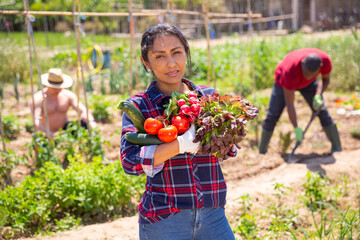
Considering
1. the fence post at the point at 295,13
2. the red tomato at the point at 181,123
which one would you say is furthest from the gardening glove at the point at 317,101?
the fence post at the point at 295,13

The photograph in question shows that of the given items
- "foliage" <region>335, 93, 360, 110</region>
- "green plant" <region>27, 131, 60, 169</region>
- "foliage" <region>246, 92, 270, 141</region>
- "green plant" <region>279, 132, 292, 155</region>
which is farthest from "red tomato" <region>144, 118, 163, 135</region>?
"foliage" <region>335, 93, 360, 110</region>

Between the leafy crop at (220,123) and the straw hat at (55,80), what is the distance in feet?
11.9

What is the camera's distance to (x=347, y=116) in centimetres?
649

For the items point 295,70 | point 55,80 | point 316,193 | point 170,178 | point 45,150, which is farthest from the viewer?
point 55,80

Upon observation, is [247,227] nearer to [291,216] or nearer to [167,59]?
[291,216]

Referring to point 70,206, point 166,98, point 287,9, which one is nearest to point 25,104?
point 70,206

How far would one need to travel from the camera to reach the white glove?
4.88ft

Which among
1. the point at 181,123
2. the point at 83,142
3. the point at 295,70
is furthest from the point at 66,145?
the point at 181,123

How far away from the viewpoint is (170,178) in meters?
1.59

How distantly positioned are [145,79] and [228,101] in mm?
6272

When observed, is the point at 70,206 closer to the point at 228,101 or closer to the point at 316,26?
the point at 228,101

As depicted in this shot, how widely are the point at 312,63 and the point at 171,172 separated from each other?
3.21 m

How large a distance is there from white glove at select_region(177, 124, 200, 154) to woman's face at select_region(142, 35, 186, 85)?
282mm

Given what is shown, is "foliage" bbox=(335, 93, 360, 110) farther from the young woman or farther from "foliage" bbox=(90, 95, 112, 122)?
the young woman
